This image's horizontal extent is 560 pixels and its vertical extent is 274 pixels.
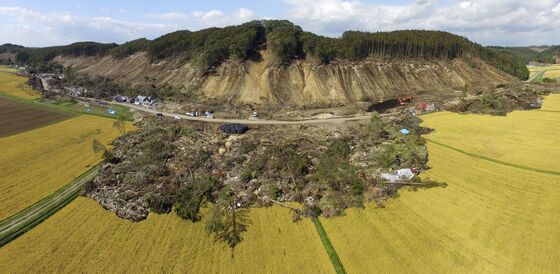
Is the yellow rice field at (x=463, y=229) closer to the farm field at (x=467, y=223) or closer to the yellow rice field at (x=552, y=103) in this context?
the farm field at (x=467, y=223)

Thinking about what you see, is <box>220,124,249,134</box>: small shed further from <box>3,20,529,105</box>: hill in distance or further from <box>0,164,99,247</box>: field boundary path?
<box>0,164,99,247</box>: field boundary path

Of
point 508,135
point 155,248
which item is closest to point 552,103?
point 508,135

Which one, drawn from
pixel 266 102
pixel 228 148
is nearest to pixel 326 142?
pixel 228 148

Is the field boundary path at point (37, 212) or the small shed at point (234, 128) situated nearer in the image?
the field boundary path at point (37, 212)

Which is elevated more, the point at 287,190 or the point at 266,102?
the point at 266,102

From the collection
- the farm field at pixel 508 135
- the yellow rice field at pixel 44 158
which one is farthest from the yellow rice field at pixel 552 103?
the yellow rice field at pixel 44 158

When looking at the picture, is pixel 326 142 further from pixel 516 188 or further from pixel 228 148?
pixel 516 188
